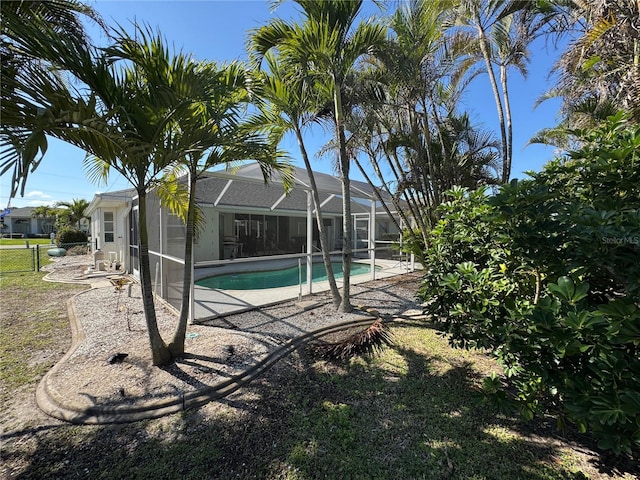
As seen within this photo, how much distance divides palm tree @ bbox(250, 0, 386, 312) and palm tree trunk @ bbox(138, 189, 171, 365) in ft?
12.0

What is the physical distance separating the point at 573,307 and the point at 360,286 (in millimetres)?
7586

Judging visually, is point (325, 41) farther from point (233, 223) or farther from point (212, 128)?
point (233, 223)

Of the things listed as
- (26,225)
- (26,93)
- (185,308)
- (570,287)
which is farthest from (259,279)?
(26,225)

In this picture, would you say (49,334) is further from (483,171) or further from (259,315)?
(483,171)

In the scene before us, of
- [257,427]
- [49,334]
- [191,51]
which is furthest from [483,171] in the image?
[49,334]

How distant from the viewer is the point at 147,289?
369 centimetres

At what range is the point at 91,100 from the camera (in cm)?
264

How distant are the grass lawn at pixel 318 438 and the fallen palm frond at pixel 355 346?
39 centimetres

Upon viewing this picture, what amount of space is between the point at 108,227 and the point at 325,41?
550 inches

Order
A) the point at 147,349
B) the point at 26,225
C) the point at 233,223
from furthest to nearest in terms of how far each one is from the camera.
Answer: the point at 26,225
the point at 233,223
the point at 147,349

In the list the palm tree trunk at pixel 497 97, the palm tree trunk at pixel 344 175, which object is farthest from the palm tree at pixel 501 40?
the palm tree trunk at pixel 344 175

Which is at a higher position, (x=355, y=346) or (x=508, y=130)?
(x=508, y=130)

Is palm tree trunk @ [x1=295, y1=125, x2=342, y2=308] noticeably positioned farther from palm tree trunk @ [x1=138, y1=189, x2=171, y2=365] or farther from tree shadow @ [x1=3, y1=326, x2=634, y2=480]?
palm tree trunk @ [x1=138, y1=189, x2=171, y2=365]

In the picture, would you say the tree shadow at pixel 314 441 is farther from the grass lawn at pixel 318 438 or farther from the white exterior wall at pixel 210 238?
the white exterior wall at pixel 210 238
